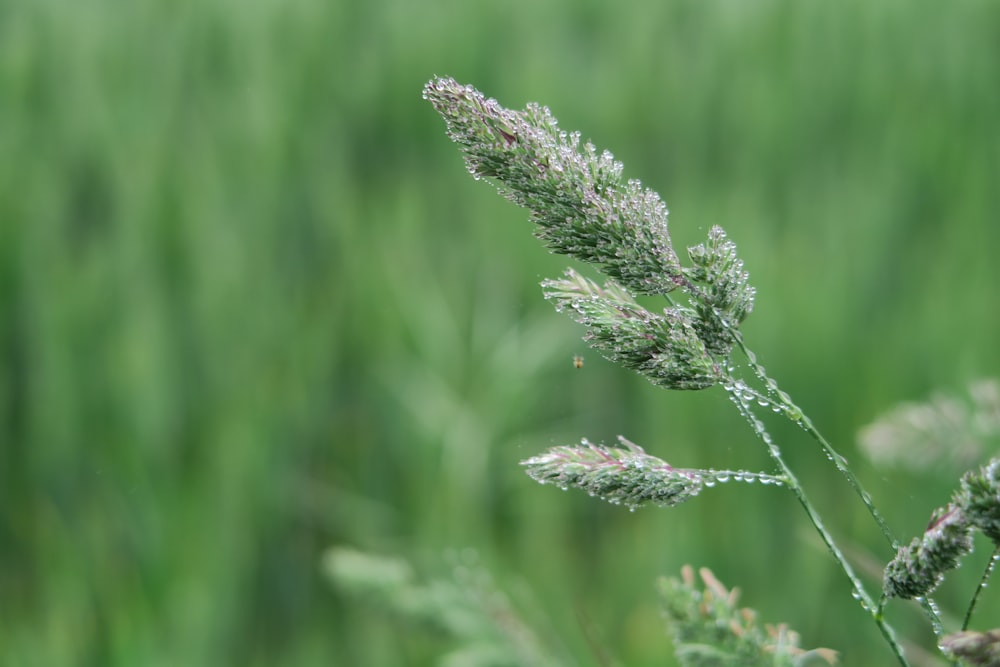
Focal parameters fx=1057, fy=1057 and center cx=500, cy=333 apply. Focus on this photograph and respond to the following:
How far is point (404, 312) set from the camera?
5.73 feet

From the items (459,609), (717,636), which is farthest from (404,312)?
(717,636)

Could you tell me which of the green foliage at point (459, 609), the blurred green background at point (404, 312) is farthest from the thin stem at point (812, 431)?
the blurred green background at point (404, 312)

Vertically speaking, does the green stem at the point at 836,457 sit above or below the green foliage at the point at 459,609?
below

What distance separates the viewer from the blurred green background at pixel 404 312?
54.2 inches

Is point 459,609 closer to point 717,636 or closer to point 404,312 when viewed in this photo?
point 717,636

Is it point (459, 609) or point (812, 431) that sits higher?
point (459, 609)

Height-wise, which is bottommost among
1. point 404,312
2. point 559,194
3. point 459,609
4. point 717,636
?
point 717,636

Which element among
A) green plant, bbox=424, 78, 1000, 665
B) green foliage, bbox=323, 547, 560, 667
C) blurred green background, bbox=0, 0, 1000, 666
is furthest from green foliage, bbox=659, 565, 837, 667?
blurred green background, bbox=0, 0, 1000, 666

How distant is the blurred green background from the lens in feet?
4.51

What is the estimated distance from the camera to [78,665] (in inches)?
50.9

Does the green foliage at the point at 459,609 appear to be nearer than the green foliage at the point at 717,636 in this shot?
No

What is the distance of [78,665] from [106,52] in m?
1.58

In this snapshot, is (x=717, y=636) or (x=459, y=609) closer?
(x=717, y=636)

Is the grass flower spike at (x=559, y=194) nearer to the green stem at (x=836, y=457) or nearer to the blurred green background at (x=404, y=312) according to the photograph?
the green stem at (x=836, y=457)
